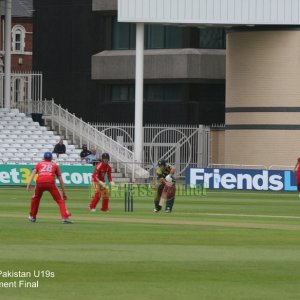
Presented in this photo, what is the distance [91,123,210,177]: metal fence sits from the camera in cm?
6325

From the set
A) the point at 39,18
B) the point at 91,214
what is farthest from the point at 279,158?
the point at 91,214

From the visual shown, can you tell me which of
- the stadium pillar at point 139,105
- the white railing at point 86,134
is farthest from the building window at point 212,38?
the stadium pillar at point 139,105

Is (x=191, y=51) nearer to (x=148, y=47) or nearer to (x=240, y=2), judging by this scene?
(x=148, y=47)

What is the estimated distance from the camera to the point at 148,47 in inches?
2758

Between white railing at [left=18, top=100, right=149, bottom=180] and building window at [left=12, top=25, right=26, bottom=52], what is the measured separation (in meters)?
40.4

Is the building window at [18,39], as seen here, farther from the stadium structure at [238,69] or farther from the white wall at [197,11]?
the white wall at [197,11]

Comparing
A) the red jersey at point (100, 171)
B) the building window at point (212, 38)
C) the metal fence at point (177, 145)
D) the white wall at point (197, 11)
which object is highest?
the white wall at point (197, 11)

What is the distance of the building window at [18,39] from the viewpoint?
107050 mm

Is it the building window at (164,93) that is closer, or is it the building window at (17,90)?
the building window at (164,93)

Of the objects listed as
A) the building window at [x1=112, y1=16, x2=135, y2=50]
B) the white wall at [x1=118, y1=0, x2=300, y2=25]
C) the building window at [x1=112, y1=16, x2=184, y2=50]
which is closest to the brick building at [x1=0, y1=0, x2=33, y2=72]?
the building window at [x1=112, y1=16, x2=135, y2=50]

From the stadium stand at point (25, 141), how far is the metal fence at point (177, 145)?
2.51m

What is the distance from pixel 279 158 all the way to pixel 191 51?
31.1 ft

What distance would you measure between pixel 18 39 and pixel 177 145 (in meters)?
47.2

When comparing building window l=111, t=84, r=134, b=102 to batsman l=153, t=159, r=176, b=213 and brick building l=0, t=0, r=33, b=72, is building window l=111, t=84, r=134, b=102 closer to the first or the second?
batsman l=153, t=159, r=176, b=213
